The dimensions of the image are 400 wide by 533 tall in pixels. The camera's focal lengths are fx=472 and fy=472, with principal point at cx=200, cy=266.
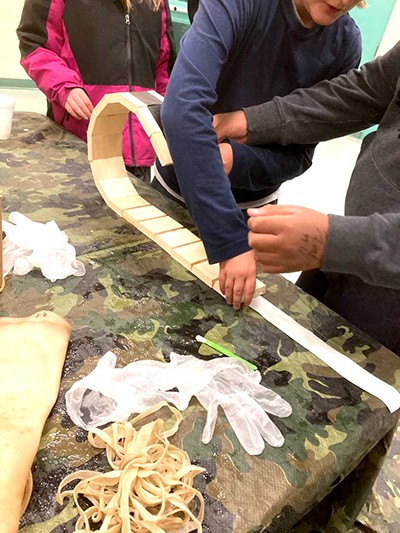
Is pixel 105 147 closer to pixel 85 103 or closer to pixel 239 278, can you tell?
pixel 85 103

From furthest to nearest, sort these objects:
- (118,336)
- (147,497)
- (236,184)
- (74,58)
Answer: (74,58), (236,184), (118,336), (147,497)

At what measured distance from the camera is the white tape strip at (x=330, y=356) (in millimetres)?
683

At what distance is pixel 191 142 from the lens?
2.48ft

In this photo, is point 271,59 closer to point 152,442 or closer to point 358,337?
point 358,337

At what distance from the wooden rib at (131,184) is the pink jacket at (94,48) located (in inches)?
11.1

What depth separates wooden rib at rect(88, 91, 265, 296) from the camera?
0.86 m

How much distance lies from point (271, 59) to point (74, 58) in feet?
2.20

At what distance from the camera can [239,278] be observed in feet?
2.61

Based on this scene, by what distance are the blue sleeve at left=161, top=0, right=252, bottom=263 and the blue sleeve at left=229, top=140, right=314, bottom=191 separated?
6.5 inches

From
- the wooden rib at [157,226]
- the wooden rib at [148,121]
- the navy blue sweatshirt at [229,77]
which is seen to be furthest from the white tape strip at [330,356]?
the wooden rib at [148,121]

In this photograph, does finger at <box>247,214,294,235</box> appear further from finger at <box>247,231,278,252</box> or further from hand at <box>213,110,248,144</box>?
hand at <box>213,110,248,144</box>

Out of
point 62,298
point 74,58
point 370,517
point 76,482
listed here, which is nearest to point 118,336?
point 62,298

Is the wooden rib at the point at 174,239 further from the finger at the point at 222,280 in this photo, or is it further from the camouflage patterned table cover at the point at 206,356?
the finger at the point at 222,280

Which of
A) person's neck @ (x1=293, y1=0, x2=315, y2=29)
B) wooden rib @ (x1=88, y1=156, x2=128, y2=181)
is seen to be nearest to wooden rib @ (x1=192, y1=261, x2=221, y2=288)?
wooden rib @ (x1=88, y1=156, x2=128, y2=181)
